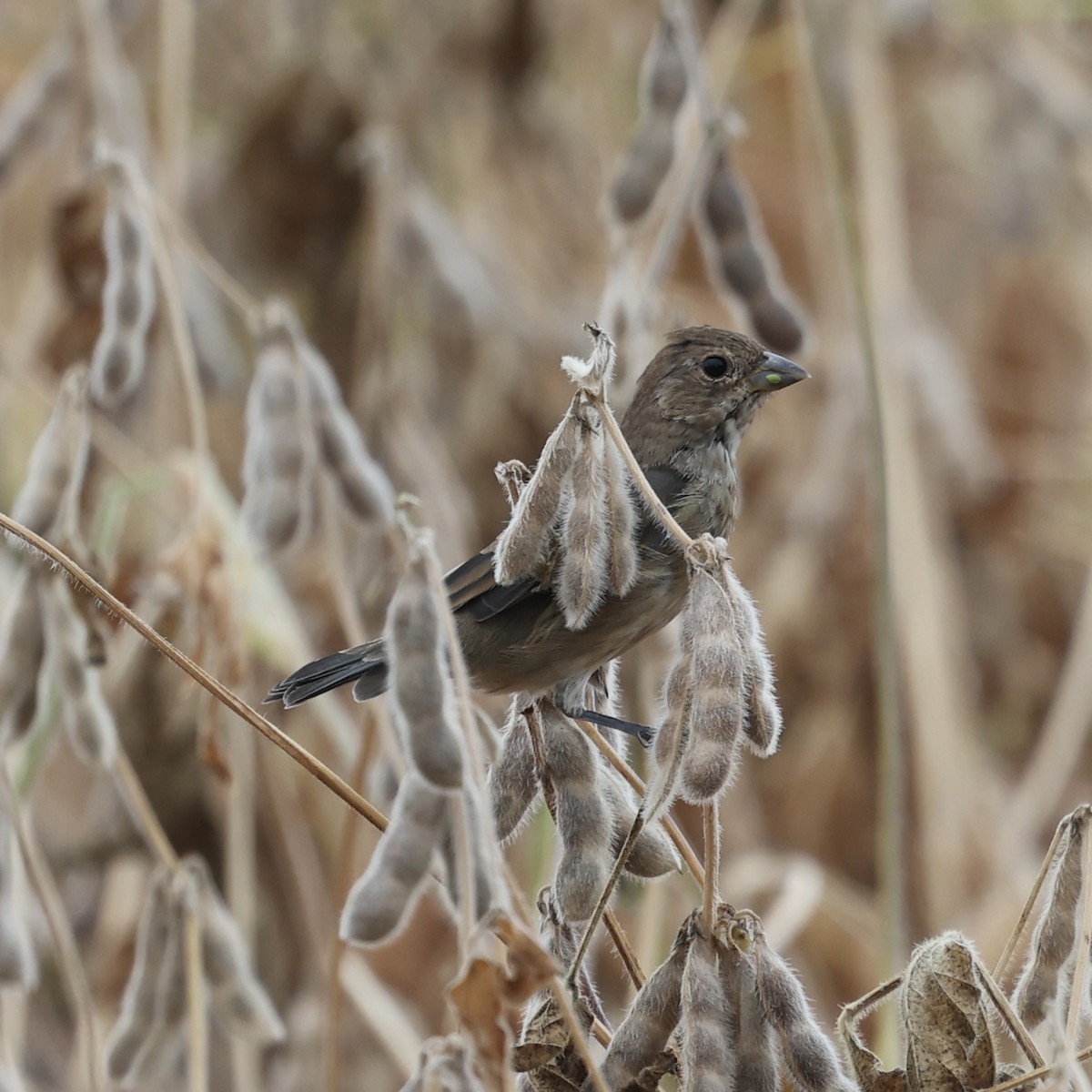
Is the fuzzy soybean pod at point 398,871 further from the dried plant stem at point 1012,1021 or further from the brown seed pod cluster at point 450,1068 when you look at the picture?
the dried plant stem at point 1012,1021

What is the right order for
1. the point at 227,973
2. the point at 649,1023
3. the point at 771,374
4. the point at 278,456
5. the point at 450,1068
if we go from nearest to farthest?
1. the point at 450,1068
2. the point at 649,1023
3. the point at 227,973
4. the point at 278,456
5. the point at 771,374

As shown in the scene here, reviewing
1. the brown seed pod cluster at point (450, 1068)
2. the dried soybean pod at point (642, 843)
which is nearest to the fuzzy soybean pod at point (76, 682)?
the dried soybean pod at point (642, 843)

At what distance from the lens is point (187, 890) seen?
87.0 inches

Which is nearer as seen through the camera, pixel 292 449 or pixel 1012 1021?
pixel 1012 1021

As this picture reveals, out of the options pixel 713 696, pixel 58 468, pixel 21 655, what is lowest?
pixel 713 696

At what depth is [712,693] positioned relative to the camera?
1523 millimetres

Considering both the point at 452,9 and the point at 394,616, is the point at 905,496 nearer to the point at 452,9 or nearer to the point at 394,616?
the point at 452,9

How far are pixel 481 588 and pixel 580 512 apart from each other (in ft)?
1.90

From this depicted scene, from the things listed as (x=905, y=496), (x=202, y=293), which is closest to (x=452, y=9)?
(x=202, y=293)

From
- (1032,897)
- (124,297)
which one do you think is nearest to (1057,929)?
(1032,897)

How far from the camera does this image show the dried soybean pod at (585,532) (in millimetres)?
1646

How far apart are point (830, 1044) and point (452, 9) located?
13.7 feet

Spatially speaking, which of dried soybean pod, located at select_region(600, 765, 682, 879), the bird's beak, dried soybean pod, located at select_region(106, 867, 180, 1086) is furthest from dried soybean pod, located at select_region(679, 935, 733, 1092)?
the bird's beak

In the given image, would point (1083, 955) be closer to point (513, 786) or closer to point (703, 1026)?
point (703, 1026)
